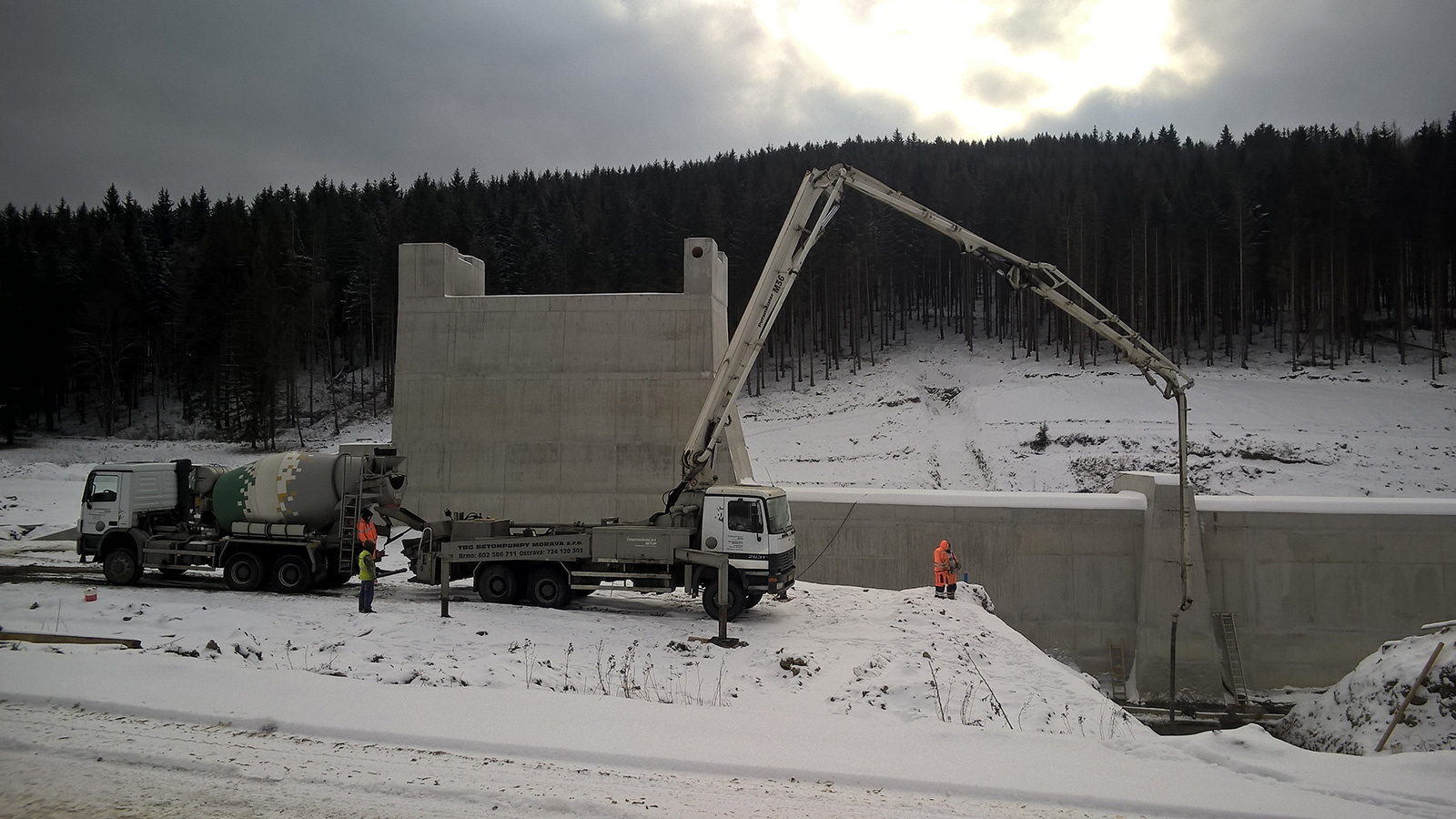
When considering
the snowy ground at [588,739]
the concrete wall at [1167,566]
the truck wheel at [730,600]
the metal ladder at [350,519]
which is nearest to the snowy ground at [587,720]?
the snowy ground at [588,739]

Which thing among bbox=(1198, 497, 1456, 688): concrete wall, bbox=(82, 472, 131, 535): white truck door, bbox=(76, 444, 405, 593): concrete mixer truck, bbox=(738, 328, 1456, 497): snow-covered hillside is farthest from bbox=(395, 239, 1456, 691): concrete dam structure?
bbox=(738, 328, 1456, 497): snow-covered hillside

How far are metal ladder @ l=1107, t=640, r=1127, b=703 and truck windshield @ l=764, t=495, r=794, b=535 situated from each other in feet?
35.6

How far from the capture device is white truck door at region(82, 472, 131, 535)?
1716 centimetres

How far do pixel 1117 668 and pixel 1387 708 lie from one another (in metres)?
8.61

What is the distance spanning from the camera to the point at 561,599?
51.9ft

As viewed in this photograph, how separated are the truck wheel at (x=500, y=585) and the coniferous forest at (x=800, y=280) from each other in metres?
38.2

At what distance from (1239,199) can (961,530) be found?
151ft

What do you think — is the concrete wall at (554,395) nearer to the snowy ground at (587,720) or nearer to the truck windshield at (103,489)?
the snowy ground at (587,720)

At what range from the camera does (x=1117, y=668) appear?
68.5ft

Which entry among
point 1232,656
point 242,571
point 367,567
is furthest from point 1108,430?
point 242,571

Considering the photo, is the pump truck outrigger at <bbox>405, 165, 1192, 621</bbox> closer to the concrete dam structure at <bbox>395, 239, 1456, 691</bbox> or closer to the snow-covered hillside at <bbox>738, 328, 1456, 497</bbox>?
the concrete dam structure at <bbox>395, 239, 1456, 691</bbox>

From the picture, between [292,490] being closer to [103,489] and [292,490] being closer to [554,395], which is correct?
[103,489]

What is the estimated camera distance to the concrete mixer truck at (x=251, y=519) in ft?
54.3

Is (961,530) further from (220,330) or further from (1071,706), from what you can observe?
(220,330)
